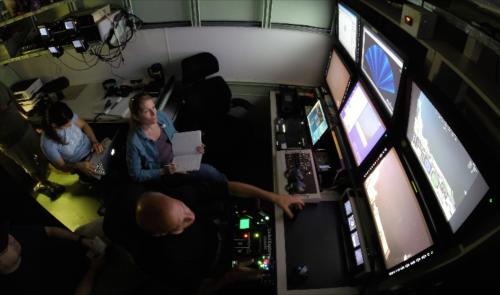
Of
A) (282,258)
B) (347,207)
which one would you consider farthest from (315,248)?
(347,207)

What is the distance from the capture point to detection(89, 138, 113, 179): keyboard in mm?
2470

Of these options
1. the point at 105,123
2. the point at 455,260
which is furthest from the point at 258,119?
the point at 455,260

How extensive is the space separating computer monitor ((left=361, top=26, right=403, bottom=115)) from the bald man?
82 cm

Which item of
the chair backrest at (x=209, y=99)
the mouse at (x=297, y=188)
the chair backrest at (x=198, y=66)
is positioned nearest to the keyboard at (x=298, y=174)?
the mouse at (x=297, y=188)

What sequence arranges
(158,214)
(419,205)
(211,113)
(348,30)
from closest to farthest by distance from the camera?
(419,205) → (158,214) → (348,30) → (211,113)

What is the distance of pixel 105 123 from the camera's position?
280 cm

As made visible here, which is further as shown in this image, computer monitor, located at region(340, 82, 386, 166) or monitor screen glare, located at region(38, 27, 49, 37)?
monitor screen glare, located at region(38, 27, 49, 37)

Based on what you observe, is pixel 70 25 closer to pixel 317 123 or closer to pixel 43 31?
pixel 43 31

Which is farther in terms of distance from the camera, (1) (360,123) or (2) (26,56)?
(2) (26,56)

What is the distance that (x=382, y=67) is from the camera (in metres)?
1.50

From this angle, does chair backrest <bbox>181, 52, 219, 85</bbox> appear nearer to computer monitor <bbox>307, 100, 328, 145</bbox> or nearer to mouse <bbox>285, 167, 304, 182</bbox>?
computer monitor <bbox>307, 100, 328, 145</bbox>

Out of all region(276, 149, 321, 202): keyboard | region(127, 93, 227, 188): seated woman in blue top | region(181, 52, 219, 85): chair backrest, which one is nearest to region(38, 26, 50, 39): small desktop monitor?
region(127, 93, 227, 188): seated woman in blue top

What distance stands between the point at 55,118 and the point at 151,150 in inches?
30.5

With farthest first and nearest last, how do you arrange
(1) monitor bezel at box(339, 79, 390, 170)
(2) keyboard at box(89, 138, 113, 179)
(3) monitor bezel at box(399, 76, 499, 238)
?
(2) keyboard at box(89, 138, 113, 179) < (1) monitor bezel at box(339, 79, 390, 170) < (3) monitor bezel at box(399, 76, 499, 238)
